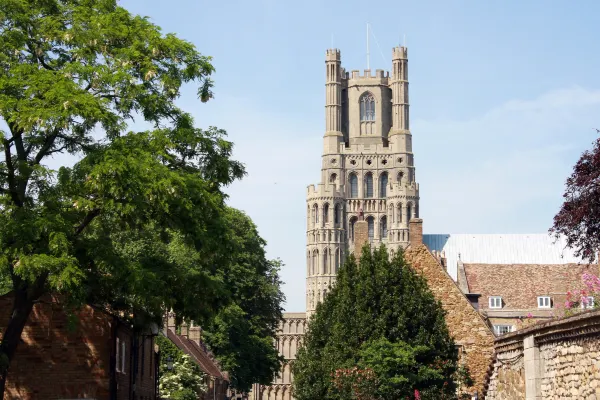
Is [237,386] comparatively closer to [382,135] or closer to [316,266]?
[316,266]

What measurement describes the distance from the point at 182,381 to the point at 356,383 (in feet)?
44.8

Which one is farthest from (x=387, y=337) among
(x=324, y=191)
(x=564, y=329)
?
(x=324, y=191)

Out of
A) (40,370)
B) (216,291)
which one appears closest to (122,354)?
(40,370)

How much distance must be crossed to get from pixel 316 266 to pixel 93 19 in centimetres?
12700

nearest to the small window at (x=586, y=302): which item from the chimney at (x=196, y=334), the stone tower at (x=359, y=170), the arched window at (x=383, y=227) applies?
the chimney at (x=196, y=334)

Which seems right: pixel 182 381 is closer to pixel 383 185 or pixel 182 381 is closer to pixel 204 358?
pixel 204 358

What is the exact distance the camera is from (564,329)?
16203 mm

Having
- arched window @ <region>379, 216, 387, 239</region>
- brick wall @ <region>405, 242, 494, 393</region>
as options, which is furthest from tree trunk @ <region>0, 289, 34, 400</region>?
arched window @ <region>379, 216, 387, 239</region>

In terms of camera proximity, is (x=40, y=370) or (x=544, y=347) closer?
(x=544, y=347)

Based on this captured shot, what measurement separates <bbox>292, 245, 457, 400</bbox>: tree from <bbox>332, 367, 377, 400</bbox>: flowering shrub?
0.12 m

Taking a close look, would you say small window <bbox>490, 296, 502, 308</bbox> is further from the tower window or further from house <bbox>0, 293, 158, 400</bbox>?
the tower window

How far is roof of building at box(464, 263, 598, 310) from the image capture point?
8125cm

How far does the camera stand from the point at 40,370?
29.5 meters

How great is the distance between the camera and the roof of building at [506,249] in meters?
130
